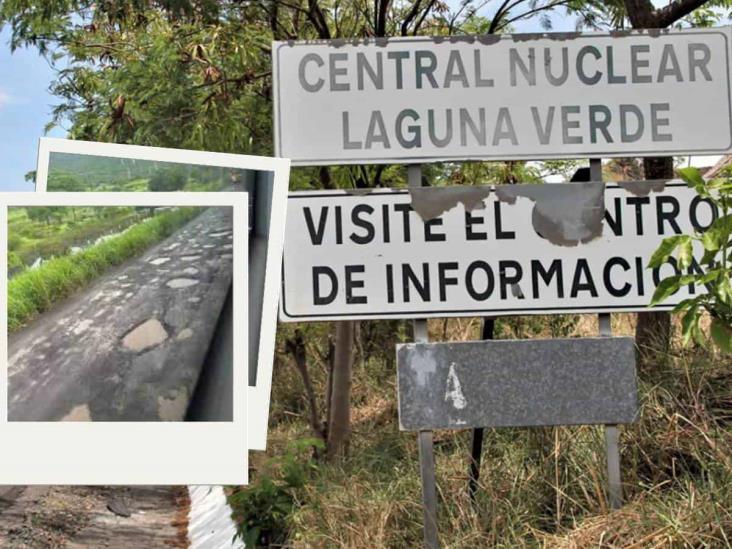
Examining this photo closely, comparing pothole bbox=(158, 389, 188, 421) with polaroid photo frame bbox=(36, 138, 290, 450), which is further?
pothole bbox=(158, 389, 188, 421)

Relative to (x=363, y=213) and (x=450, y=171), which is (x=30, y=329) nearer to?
(x=363, y=213)

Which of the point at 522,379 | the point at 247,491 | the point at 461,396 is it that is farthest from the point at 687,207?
the point at 247,491

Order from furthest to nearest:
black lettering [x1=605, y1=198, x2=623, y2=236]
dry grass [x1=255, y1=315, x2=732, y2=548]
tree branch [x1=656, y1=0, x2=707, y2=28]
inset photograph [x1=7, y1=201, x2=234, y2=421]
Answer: tree branch [x1=656, y1=0, x2=707, y2=28]
black lettering [x1=605, y1=198, x2=623, y2=236]
dry grass [x1=255, y1=315, x2=732, y2=548]
inset photograph [x1=7, y1=201, x2=234, y2=421]

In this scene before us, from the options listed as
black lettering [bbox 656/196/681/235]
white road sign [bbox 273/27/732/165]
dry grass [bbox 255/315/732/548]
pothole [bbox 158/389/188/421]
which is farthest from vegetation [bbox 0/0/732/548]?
white road sign [bbox 273/27/732/165]

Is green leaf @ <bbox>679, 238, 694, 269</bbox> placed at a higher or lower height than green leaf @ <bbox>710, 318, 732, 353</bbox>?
higher

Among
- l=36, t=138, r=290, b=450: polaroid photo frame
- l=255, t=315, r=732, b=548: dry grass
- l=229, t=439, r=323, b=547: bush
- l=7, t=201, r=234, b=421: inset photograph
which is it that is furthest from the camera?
l=229, t=439, r=323, b=547: bush

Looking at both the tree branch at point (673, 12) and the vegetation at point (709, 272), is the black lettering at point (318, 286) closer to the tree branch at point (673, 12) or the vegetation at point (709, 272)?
the vegetation at point (709, 272)

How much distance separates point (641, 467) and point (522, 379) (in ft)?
3.65

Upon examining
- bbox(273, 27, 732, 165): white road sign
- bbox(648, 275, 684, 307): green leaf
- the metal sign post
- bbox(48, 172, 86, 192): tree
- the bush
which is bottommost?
the bush

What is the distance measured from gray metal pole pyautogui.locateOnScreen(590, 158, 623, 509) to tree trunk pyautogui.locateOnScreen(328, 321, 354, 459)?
14.0 feet

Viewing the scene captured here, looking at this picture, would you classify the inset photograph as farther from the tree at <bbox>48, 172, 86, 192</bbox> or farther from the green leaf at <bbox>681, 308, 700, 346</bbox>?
the green leaf at <bbox>681, 308, 700, 346</bbox>

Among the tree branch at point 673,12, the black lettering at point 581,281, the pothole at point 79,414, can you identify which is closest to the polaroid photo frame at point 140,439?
the pothole at point 79,414

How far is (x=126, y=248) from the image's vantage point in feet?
6.93

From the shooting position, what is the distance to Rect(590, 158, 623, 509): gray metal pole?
4027 millimetres
